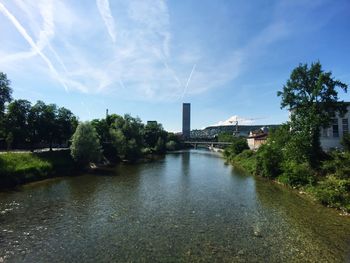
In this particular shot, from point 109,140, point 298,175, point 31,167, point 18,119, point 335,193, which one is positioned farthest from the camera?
point 109,140

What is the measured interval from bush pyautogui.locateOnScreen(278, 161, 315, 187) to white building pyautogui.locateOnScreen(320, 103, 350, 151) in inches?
670

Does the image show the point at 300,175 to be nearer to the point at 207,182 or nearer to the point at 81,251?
the point at 207,182

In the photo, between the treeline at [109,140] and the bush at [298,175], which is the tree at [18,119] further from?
the bush at [298,175]

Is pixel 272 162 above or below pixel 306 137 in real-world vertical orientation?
below

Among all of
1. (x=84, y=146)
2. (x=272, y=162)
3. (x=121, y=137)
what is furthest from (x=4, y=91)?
(x=272, y=162)

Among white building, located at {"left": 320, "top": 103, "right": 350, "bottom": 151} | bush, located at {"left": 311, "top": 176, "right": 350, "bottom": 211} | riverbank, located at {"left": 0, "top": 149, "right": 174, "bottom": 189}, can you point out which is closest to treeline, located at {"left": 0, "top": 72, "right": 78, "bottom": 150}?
riverbank, located at {"left": 0, "top": 149, "right": 174, "bottom": 189}

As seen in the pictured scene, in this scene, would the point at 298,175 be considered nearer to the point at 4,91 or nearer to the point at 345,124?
the point at 345,124

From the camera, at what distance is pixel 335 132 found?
51.7 meters

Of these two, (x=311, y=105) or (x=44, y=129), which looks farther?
(x=44, y=129)

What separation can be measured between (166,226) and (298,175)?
80.2 feet

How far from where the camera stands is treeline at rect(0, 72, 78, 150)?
51188mm

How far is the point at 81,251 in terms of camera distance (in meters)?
16.0

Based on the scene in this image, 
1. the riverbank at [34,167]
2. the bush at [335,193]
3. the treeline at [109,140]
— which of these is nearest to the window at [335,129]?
the bush at [335,193]

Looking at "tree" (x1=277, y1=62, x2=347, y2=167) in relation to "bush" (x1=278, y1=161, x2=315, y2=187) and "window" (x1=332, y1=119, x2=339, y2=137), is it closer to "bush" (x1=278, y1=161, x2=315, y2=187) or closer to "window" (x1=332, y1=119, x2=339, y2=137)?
"bush" (x1=278, y1=161, x2=315, y2=187)
